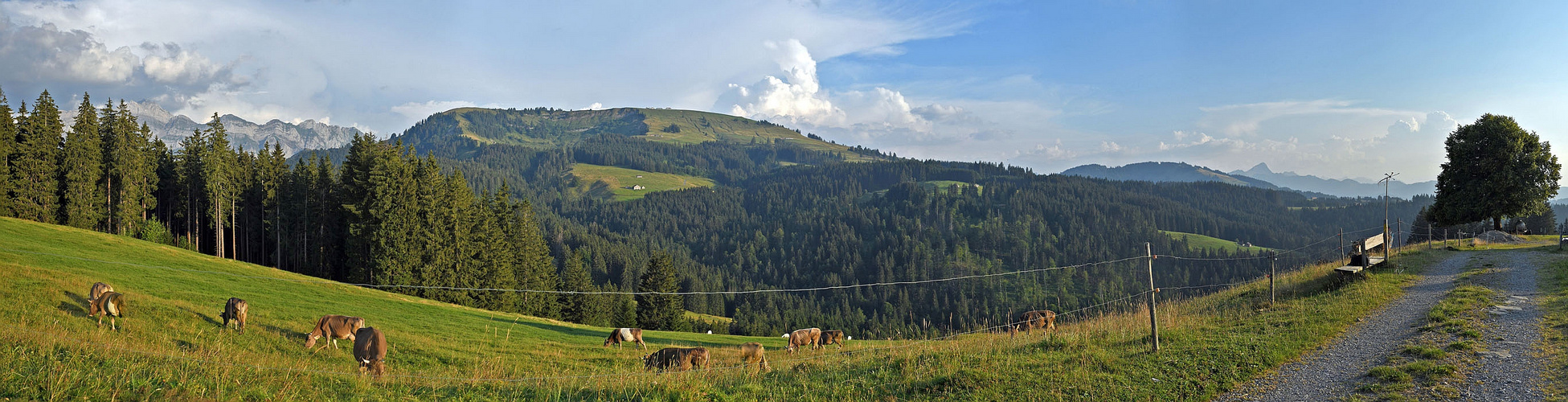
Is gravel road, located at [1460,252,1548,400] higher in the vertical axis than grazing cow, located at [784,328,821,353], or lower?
higher

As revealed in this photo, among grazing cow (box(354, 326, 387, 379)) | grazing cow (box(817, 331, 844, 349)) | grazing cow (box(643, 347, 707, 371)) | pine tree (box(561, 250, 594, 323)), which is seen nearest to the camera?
grazing cow (box(354, 326, 387, 379))

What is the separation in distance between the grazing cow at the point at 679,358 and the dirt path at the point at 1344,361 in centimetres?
1001

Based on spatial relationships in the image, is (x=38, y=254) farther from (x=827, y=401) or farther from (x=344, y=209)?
(x=827, y=401)

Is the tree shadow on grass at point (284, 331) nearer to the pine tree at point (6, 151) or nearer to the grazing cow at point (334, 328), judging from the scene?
the grazing cow at point (334, 328)

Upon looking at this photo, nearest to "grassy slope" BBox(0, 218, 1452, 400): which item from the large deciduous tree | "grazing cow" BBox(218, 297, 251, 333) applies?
"grazing cow" BBox(218, 297, 251, 333)

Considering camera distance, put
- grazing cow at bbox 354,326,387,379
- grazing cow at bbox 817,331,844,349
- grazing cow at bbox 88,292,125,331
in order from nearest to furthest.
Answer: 1. grazing cow at bbox 354,326,387,379
2. grazing cow at bbox 88,292,125,331
3. grazing cow at bbox 817,331,844,349

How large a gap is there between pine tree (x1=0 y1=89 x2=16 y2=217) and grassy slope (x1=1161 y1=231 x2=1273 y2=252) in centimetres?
21321

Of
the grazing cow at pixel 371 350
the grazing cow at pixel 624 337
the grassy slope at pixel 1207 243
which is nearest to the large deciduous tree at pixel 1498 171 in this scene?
the grazing cow at pixel 624 337

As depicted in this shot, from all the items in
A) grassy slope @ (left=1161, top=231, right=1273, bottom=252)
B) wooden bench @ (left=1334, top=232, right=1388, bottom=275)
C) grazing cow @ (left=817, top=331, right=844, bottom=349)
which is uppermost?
wooden bench @ (left=1334, top=232, right=1388, bottom=275)

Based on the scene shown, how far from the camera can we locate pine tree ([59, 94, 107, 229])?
47.1 m

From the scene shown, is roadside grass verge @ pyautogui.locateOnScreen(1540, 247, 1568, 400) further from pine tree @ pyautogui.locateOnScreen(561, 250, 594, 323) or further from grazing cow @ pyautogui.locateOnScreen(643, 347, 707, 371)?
pine tree @ pyautogui.locateOnScreen(561, 250, 594, 323)

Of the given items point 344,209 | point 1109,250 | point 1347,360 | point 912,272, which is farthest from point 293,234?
point 1109,250

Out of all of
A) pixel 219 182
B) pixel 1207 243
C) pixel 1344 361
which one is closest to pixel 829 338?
pixel 1344 361

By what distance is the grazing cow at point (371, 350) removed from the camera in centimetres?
1378
